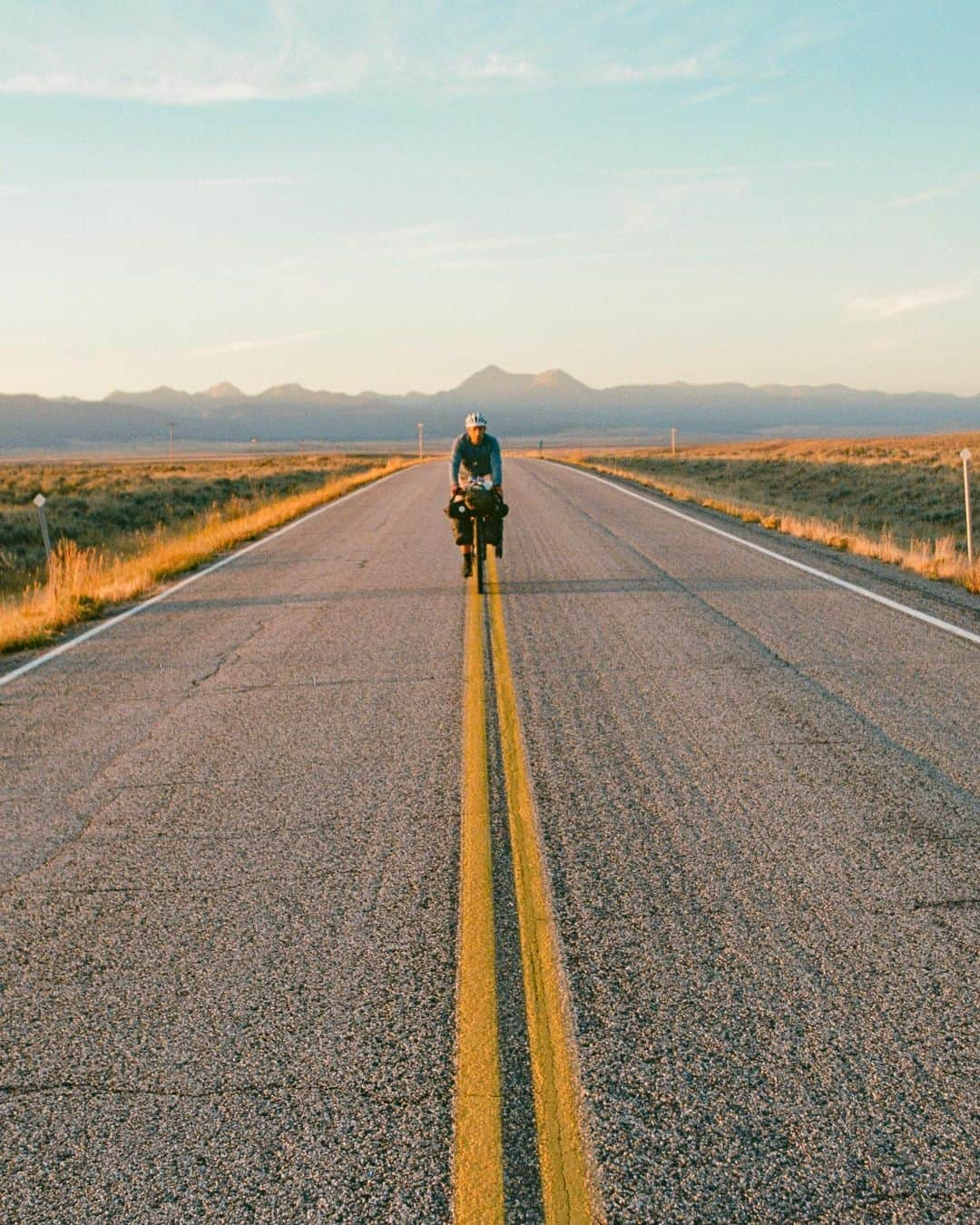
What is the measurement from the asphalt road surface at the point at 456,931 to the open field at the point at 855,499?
→ 6.89 metres

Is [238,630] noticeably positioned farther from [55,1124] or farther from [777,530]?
[777,530]

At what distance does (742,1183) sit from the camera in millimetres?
2803

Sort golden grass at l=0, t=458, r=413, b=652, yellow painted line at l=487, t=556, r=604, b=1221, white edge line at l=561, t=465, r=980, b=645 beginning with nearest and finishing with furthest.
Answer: yellow painted line at l=487, t=556, r=604, b=1221 < white edge line at l=561, t=465, r=980, b=645 < golden grass at l=0, t=458, r=413, b=652

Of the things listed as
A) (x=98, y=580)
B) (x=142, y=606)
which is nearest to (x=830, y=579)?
(x=142, y=606)

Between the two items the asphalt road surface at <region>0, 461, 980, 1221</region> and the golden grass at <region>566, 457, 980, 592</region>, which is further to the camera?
the golden grass at <region>566, 457, 980, 592</region>

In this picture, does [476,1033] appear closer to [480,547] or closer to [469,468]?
[480,547]

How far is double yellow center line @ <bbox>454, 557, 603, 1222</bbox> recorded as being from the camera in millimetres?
2797

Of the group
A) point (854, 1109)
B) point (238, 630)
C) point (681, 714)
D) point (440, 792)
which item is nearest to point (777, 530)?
point (238, 630)

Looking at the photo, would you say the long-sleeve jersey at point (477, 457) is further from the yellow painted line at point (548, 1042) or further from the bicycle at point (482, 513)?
the yellow painted line at point (548, 1042)

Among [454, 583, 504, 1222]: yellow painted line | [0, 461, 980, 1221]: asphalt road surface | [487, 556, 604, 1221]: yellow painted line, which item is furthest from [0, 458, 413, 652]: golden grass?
[487, 556, 604, 1221]: yellow painted line

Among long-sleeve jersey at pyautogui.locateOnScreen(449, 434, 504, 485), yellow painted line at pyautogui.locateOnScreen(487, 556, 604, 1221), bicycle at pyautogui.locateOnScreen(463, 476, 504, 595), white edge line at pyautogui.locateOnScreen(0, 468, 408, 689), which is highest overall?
long-sleeve jersey at pyautogui.locateOnScreen(449, 434, 504, 485)

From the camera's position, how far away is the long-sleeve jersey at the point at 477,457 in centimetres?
1252

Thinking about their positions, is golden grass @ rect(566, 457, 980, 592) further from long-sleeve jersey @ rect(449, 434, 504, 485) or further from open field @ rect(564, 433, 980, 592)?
long-sleeve jersey @ rect(449, 434, 504, 485)

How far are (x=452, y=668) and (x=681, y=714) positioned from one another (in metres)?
2.11
